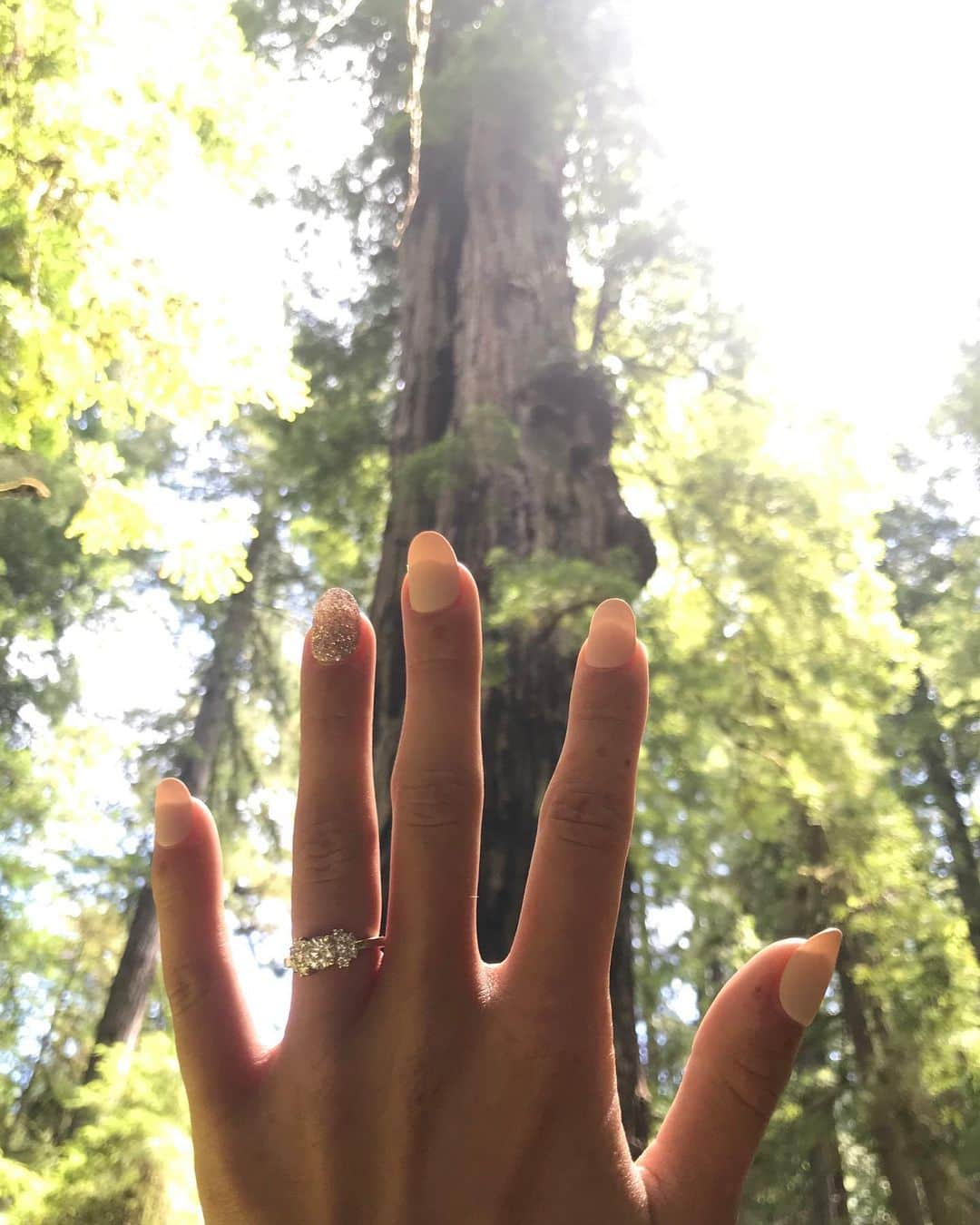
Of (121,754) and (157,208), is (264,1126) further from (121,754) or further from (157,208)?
(121,754)

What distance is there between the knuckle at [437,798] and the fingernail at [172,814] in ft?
1.13

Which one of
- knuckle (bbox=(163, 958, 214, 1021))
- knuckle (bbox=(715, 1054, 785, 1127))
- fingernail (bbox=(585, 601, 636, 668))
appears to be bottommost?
knuckle (bbox=(715, 1054, 785, 1127))

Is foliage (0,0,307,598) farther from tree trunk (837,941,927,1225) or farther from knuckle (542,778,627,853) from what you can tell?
tree trunk (837,941,927,1225)

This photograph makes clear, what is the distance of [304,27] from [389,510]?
14.0 ft

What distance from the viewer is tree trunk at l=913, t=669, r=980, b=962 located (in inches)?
383

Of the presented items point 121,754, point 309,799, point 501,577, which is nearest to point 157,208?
point 501,577

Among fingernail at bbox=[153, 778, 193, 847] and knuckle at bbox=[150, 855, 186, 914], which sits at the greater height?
fingernail at bbox=[153, 778, 193, 847]

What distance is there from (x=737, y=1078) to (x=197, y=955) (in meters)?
0.79

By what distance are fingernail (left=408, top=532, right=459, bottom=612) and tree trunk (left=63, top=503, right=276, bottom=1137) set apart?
5941mm

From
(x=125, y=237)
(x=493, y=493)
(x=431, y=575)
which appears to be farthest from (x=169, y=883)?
(x=493, y=493)

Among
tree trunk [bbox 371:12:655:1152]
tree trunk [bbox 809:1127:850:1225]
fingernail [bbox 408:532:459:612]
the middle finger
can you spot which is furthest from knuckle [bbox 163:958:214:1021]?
tree trunk [bbox 809:1127:850:1225]

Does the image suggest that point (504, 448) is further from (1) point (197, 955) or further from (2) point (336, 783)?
(1) point (197, 955)

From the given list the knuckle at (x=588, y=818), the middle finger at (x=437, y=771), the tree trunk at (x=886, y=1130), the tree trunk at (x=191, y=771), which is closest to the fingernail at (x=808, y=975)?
the knuckle at (x=588, y=818)

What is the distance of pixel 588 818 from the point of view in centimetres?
113
